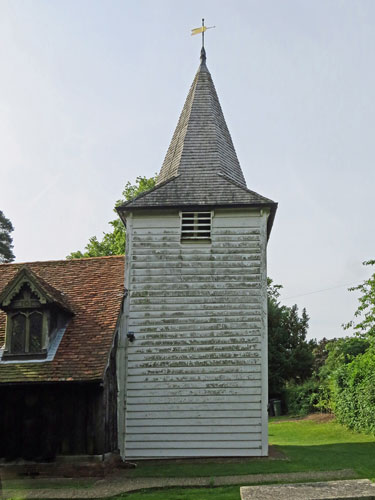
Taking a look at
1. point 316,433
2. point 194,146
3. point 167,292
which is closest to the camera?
point 167,292

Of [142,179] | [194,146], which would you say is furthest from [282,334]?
[194,146]

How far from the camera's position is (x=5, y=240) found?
55.9m

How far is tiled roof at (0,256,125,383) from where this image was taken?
13156 millimetres

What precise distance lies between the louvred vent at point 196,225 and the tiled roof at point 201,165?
0.37 meters

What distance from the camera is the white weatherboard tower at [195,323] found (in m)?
15.0

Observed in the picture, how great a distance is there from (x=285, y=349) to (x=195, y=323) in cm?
2812

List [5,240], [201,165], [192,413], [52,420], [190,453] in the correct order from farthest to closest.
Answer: [5,240], [201,165], [192,413], [190,453], [52,420]

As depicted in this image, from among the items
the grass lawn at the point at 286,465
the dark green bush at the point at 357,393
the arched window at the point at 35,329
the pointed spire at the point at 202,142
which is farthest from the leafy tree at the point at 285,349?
the arched window at the point at 35,329

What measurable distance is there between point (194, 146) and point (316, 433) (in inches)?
510

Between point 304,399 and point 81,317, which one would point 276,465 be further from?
point 304,399

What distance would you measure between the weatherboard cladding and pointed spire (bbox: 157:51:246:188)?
88.3 inches

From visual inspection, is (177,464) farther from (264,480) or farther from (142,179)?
(142,179)

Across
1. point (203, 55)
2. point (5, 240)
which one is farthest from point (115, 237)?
point (5, 240)

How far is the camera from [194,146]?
61.4 ft
